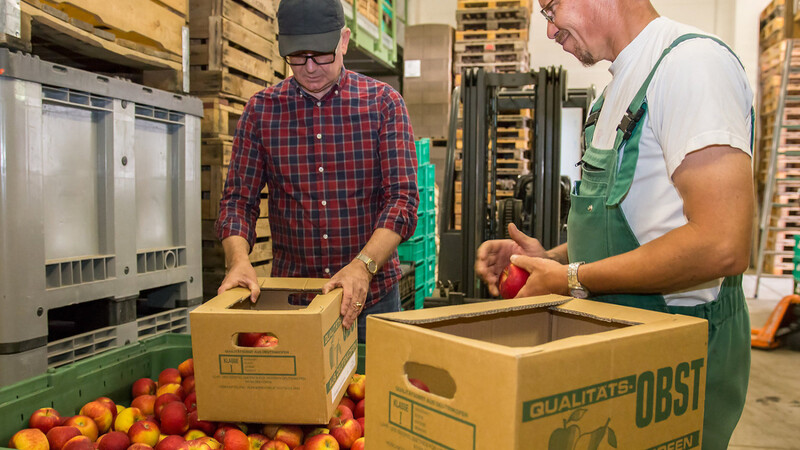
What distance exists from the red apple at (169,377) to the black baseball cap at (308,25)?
1.13m

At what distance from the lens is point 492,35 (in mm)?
9812

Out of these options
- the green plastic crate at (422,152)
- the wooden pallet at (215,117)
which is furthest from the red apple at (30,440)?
the green plastic crate at (422,152)

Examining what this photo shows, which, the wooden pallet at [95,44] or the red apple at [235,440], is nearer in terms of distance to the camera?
the red apple at [235,440]

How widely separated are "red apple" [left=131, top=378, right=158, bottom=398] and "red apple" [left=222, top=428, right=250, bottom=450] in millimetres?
474

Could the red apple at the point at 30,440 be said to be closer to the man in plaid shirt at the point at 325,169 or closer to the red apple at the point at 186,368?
the red apple at the point at 186,368

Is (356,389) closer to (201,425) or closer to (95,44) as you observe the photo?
(201,425)

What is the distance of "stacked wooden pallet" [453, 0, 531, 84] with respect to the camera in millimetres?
9688

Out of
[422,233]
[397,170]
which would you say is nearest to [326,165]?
[397,170]

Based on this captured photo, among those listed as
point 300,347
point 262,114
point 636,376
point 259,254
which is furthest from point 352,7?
point 636,376

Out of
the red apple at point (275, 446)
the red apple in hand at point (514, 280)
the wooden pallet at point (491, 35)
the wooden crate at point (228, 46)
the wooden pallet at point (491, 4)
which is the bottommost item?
the red apple at point (275, 446)

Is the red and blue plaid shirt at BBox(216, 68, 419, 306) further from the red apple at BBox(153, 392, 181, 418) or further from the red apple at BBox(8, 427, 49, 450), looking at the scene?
the red apple at BBox(8, 427, 49, 450)

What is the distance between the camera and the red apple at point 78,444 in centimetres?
155

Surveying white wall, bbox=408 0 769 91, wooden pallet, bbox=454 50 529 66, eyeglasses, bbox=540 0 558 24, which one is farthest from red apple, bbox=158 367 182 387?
white wall, bbox=408 0 769 91

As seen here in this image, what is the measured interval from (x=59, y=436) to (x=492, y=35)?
30.3 feet
